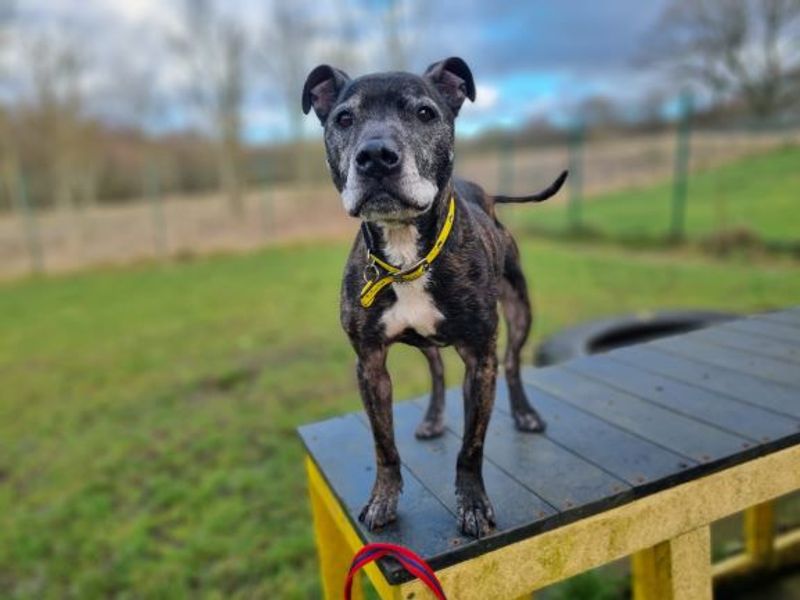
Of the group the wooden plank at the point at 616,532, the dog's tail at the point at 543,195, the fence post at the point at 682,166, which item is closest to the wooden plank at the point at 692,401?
the wooden plank at the point at 616,532

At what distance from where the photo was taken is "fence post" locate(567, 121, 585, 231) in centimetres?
1251

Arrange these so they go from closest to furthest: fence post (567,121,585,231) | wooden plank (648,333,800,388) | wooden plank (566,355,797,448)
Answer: wooden plank (566,355,797,448) < wooden plank (648,333,800,388) < fence post (567,121,585,231)

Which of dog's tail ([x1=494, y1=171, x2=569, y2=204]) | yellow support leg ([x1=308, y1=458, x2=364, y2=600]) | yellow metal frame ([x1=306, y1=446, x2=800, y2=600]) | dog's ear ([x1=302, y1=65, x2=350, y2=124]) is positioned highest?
dog's ear ([x1=302, y1=65, x2=350, y2=124])

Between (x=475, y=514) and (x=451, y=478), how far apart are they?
1.17 feet

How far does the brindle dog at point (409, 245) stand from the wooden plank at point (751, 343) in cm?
180

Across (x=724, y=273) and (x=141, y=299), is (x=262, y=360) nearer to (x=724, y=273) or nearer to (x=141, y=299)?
(x=141, y=299)

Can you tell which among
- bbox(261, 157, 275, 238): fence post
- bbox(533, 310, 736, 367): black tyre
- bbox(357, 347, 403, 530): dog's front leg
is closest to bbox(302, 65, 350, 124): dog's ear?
bbox(357, 347, 403, 530): dog's front leg

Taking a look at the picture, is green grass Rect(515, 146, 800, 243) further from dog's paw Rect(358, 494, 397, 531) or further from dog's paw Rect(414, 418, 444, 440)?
dog's paw Rect(358, 494, 397, 531)

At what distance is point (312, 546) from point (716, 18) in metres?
22.4

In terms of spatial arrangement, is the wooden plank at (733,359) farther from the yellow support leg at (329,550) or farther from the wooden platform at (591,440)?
the yellow support leg at (329,550)

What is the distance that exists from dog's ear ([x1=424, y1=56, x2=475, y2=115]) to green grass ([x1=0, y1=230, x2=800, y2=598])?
2.45 m

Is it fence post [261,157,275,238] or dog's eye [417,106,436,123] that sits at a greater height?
dog's eye [417,106,436,123]

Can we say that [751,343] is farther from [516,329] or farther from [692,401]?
[516,329]

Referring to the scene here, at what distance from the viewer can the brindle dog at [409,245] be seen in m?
1.60
